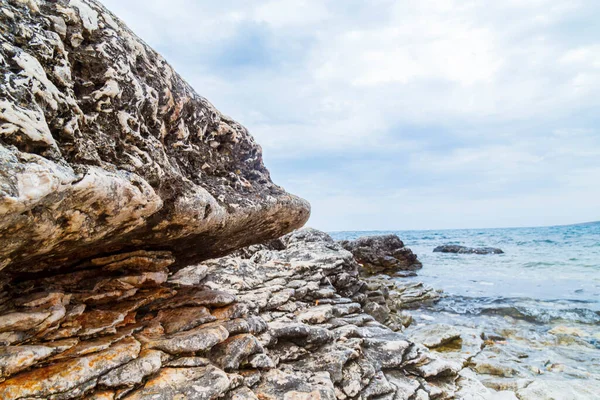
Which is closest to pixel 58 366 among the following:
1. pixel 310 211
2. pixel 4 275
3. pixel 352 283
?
pixel 4 275

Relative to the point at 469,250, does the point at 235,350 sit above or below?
above

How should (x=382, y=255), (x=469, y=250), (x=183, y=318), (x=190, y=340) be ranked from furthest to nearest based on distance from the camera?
(x=469, y=250) < (x=382, y=255) < (x=183, y=318) < (x=190, y=340)

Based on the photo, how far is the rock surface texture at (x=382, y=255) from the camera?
30627mm

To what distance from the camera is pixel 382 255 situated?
31344 millimetres

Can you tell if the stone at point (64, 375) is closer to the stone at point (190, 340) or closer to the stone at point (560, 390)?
the stone at point (190, 340)

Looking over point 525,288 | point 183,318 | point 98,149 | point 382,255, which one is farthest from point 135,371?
point 382,255

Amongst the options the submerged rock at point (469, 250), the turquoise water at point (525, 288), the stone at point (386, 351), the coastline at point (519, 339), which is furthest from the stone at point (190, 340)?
the submerged rock at point (469, 250)

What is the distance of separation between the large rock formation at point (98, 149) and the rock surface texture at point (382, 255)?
26114 millimetres

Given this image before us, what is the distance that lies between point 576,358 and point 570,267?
22.2 meters

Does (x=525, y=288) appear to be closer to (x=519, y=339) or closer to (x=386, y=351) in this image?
(x=519, y=339)

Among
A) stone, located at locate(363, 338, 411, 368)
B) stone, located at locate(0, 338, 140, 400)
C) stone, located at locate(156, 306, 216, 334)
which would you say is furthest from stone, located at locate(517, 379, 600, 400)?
stone, located at locate(0, 338, 140, 400)

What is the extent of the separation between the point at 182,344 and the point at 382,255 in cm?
2837

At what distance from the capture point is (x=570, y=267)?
27.8 meters

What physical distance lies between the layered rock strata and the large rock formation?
52 cm
